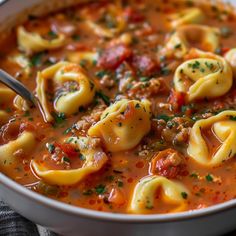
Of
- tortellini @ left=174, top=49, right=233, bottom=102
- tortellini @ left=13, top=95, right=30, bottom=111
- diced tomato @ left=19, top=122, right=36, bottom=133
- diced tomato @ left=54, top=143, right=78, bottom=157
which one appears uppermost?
tortellini @ left=13, top=95, right=30, bottom=111

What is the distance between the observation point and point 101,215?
301 cm

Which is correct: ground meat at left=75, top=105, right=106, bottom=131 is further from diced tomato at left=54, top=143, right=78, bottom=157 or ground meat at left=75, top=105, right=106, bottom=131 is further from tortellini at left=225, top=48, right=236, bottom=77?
tortellini at left=225, top=48, right=236, bottom=77

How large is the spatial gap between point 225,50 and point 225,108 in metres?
0.84

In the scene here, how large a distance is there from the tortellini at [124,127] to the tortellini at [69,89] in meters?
0.30

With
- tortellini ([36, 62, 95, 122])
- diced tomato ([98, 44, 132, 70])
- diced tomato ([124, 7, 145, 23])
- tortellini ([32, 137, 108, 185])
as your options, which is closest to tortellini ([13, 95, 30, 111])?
tortellini ([36, 62, 95, 122])

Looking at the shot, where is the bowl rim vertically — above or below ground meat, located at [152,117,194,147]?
above

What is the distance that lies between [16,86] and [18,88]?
0.07 feet

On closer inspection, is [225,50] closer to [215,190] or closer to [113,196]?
A: [215,190]

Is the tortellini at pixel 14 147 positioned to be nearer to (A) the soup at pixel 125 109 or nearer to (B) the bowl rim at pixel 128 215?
(A) the soup at pixel 125 109

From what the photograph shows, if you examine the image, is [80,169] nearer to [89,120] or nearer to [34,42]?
[89,120]

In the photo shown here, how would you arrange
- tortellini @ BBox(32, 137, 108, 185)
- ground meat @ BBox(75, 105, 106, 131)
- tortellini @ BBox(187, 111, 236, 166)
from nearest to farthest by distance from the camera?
tortellini @ BBox(32, 137, 108, 185)
tortellini @ BBox(187, 111, 236, 166)
ground meat @ BBox(75, 105, 106, 131)

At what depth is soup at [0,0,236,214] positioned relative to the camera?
362 centimetres

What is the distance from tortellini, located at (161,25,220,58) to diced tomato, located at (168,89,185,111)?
2.04 feet

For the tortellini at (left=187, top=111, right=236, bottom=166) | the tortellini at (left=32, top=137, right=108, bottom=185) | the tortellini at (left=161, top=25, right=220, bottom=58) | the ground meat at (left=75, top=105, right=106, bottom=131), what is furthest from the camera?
the tortellini at (left=161, top=25, right=220, bottom=58)
